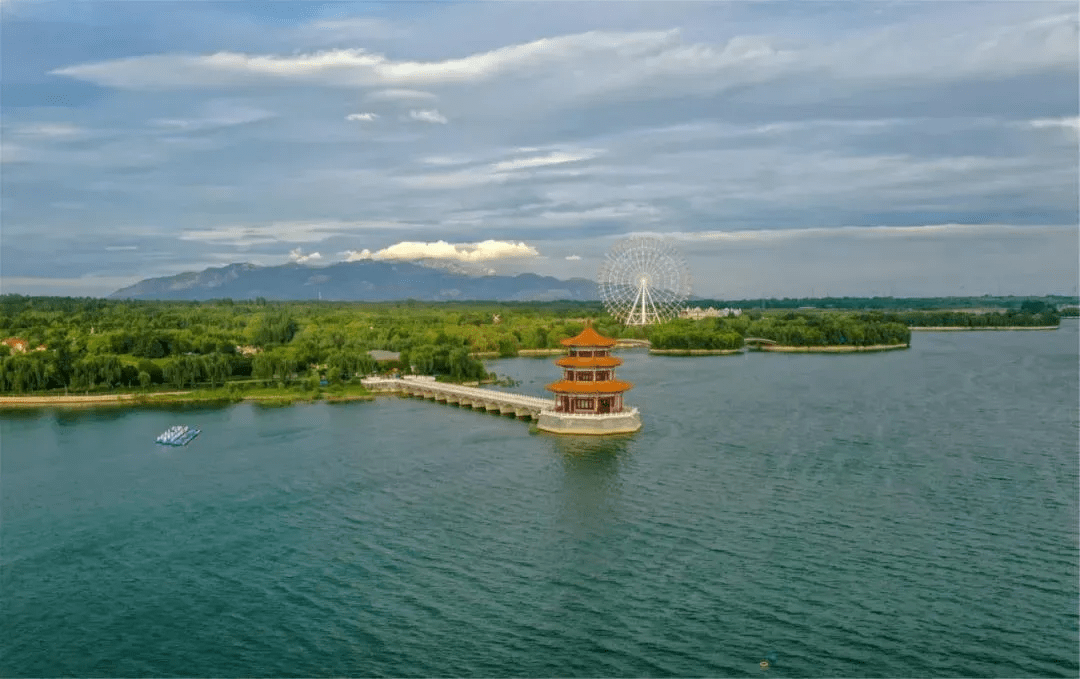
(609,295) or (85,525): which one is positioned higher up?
(609,295)

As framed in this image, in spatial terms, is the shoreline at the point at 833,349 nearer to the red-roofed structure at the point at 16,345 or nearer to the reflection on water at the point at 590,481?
the reflection on water at the point at 590,481

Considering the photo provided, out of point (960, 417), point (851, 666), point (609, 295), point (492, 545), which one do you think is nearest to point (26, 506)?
point (492, 545)

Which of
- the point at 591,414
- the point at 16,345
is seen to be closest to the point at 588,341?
the point at 591,414

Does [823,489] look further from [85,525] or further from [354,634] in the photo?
[85,525]

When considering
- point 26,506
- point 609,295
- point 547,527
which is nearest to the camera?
point 547,527

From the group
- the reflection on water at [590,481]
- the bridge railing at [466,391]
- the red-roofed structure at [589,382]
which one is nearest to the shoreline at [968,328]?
the bridge railing at [466,391]

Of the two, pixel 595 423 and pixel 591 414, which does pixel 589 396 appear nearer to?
pixel 591 414

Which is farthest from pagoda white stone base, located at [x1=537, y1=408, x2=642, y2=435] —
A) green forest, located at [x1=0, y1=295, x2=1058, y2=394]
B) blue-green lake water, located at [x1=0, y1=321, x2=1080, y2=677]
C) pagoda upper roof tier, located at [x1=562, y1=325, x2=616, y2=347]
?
green forest, located at [x1=0, y1=295, x2=1058, y2=394]
